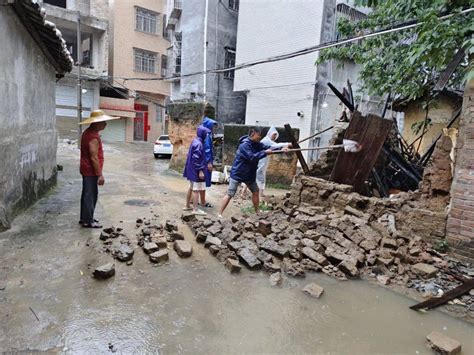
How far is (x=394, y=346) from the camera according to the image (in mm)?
2729

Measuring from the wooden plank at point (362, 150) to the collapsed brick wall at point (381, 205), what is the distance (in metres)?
0.38

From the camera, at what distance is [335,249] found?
4355mm

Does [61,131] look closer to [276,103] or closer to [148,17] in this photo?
[148,17]

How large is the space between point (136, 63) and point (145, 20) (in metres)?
3.40

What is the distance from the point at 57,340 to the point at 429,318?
3.26 m

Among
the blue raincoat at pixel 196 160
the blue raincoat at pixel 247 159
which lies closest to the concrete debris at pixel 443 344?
the blue raincoat at pixel 247 159

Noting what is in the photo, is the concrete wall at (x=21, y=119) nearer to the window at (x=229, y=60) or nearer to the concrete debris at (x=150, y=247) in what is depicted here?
the concrete debris at (x=150, y=247)

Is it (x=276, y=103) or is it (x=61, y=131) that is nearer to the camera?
(x=276, y=103)

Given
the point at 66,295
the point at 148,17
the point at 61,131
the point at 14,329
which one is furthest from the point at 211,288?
the point at 148,17

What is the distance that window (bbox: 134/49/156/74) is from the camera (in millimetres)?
26016

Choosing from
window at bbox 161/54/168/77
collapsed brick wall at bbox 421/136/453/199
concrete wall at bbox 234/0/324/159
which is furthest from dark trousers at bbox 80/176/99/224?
window at bbox 161/54/168/77

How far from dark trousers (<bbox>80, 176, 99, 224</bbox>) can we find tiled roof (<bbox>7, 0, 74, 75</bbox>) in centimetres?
247

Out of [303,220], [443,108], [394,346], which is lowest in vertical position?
[394,346]

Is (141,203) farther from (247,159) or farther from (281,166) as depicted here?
(281,166)
